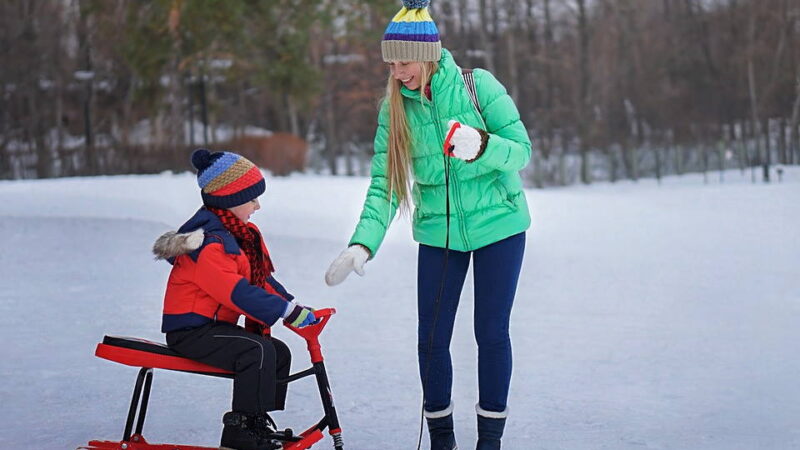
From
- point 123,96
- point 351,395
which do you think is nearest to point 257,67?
point 123,96

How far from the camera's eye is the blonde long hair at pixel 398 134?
3332 millimetres

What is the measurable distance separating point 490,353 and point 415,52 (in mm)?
955

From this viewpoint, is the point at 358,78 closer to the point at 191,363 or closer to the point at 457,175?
the point at 457,175

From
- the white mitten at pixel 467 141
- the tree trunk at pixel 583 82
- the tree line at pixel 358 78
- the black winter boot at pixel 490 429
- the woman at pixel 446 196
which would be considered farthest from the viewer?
the tree trunk at pixel 583 82

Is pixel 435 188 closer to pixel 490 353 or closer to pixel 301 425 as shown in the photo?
pixel 490 353

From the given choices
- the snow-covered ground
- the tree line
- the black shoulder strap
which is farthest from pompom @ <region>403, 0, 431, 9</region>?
the tree line

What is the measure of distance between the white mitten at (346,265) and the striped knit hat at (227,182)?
1.19ft

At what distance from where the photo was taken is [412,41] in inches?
129

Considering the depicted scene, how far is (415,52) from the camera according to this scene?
10.8 ft

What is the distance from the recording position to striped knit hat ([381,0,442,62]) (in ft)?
10.8

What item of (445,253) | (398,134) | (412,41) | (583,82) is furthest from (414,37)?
(583,82)

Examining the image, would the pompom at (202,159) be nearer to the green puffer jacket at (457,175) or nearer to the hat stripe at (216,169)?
the hat stripe at (216,169)

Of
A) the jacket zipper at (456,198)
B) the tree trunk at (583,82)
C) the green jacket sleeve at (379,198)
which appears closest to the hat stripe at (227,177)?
the green jacket sleeve at (379,198)

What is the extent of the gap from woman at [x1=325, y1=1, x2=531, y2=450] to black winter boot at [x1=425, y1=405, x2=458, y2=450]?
84mm
